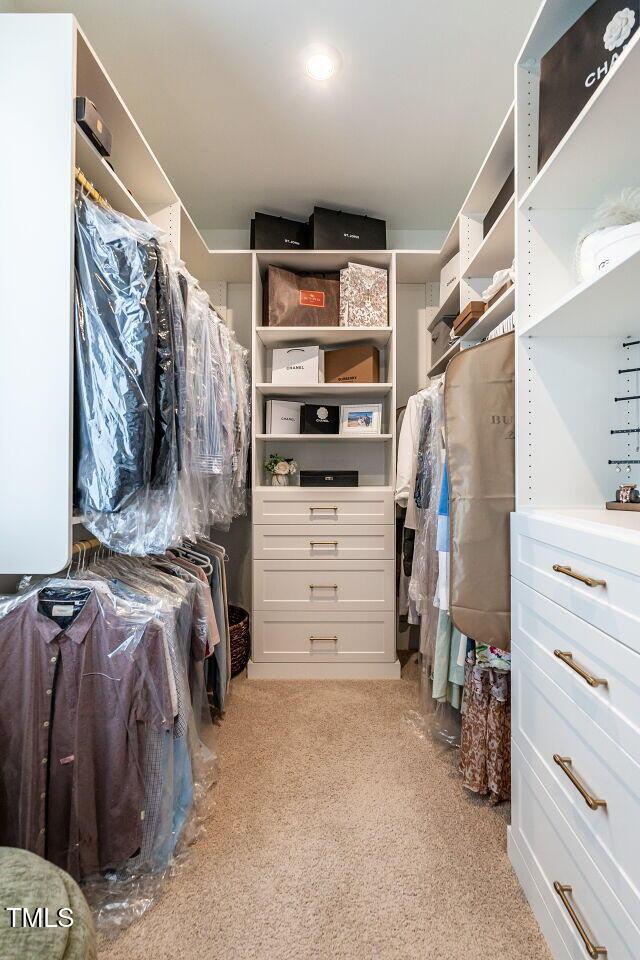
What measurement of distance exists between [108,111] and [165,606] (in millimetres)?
1588

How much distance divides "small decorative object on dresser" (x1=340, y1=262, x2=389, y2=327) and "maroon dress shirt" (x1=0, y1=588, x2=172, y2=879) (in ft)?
6.28

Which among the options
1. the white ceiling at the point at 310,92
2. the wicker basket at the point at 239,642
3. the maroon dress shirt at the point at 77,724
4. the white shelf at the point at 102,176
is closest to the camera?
the maroon dress shirt at the point at 77,724

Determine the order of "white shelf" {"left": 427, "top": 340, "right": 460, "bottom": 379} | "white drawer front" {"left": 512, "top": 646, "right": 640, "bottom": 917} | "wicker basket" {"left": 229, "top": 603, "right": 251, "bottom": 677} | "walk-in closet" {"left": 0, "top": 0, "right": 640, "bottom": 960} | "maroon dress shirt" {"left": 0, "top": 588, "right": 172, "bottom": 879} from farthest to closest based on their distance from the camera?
1. "wicker basket" {"left": 229, "top": 603, "right": 251, "bottom": 677}
2. "white shelf" {"left": 427, "top": 340, "right": 460, "bottom": 379}
3. "maroon dress shirt" {"left": 0, "top": 588, "right": 172, "bottom": 879}
4. "walk-in closet" {"left": 0, "top": 0, "right": 640, "bottom": 960}
5. "white drawer front" {"left": 512, "top": 646, "right": 640, "bottom": 917}

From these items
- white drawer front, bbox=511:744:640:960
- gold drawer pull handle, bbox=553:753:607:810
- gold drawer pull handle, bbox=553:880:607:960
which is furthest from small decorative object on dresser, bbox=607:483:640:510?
gold drawer pull handle, bbox=553:880:607:960

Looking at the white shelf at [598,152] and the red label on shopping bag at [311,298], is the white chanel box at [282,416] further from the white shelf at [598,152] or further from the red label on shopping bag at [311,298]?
the white shelf at [598,152]

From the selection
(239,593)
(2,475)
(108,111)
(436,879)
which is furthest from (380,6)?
(239,593)

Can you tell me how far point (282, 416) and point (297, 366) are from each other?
0.30 m

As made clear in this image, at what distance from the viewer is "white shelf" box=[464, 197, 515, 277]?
5.01ft

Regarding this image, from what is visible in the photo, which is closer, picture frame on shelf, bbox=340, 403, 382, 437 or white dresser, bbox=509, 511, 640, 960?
white dresser, bbox=509, 511, 640, 960

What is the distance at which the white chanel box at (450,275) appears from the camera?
7.14 ft

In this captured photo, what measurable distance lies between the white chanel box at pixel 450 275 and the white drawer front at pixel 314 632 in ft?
5.66

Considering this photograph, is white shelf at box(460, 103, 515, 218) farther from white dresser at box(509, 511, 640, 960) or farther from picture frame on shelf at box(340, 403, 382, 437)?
white dresser at box(509, 511, 640, 960)

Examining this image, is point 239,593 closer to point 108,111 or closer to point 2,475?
point 2,475

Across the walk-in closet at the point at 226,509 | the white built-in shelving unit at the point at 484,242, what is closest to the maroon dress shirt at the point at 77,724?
the walk-in closet at the point at 226,509
